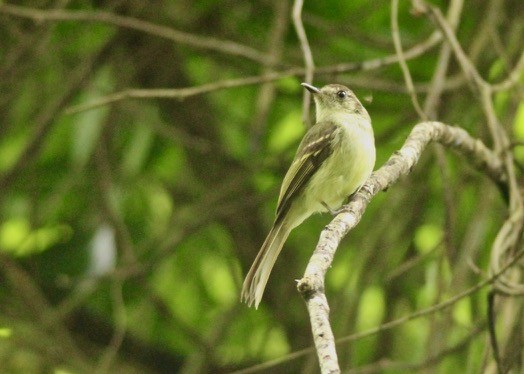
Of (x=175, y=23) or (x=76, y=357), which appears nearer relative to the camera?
(x=76, y=357)

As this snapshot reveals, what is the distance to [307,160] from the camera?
164 inches

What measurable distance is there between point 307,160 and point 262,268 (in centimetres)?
82

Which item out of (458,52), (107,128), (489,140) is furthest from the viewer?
(107,128)

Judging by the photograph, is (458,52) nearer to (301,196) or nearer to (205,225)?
(301,196)

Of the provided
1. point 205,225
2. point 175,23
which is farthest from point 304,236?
point 175,23

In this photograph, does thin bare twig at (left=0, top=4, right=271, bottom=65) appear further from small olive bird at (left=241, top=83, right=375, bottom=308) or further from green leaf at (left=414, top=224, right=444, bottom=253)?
green leaf at (left=414, top=224, right=444, bottom=253)

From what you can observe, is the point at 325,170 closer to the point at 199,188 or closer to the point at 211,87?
the point at 211,87

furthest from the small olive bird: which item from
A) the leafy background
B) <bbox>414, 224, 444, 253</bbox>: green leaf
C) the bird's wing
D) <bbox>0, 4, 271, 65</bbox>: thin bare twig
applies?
<bbox>414, 224, 444, 253</bbox>: green leaf

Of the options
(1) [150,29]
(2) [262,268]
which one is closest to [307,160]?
(2) [262,268]

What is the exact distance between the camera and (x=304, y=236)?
5.68m

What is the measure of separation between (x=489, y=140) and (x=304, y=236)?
133cm

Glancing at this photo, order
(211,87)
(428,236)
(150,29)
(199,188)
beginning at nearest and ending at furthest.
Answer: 1. (211,87)
2. (150,29)
3. (428,236)
4. (199,188)

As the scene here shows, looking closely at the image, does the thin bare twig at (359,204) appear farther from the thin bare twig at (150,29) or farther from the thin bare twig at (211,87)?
the thin bare twig at (150,29)

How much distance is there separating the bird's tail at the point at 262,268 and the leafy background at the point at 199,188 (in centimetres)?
81
